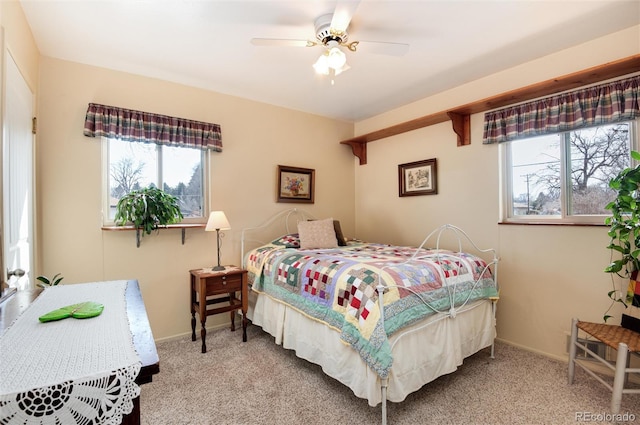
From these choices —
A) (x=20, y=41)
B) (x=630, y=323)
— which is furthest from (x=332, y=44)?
(x=630, y=323)

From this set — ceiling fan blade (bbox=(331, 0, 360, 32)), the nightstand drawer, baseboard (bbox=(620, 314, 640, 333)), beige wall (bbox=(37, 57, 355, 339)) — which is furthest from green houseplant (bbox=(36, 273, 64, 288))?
baseboard (bbox=(620, 314, 640, 333))

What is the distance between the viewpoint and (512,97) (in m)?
2.66

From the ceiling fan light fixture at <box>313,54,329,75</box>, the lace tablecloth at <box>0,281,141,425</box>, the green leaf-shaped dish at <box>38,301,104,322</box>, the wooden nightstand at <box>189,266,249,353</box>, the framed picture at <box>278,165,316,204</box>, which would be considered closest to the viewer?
the lace tablecloth at <box>0,281,141,425</box>

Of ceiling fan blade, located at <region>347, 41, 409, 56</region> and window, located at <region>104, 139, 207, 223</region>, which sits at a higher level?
ceiling fan blade, located at <region>347, 41, 409, 56</region>

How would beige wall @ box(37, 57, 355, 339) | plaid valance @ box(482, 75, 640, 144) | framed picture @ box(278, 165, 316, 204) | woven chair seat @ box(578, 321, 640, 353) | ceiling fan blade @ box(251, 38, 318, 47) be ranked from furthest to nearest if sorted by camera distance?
framed picture @ box(278, 165, 316, 204), beige wall @ box(37, 57, 355, 339), plaid valance @ box(482, 75, 640, 144), ceiling fan blade @ box(251, 38, 318, 47), woven chair seat @ box(578, 321, 640, 353)

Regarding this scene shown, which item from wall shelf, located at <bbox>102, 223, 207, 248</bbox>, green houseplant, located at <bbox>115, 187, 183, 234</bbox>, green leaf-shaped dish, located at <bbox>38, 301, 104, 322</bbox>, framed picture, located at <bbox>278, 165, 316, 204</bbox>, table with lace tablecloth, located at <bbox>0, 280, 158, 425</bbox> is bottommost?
table with lace tablecloth, located at <bbox>0, 280, 158, 425</bbox>

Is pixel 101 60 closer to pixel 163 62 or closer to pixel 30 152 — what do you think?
pixel 163 62

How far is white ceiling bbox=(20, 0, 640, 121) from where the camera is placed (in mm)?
1958

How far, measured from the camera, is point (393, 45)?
202 cm

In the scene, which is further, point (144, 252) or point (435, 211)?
point (435, 211)

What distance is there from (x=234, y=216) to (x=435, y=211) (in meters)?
2.27

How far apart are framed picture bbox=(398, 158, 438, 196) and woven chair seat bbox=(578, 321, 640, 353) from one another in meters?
1.76

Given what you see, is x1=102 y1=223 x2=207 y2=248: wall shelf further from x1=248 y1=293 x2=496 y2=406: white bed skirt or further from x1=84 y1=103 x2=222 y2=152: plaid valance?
x1=248 y1=293 x2=496 y2=406: white bed skirt

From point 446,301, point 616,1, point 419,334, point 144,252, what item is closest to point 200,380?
point 144,252
